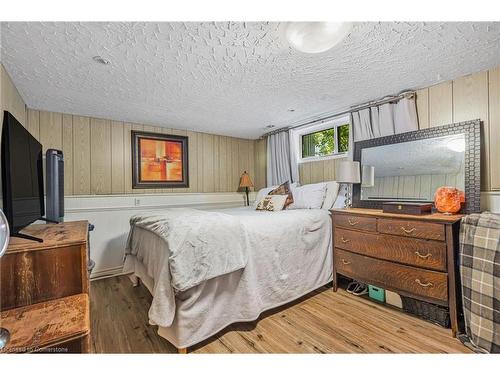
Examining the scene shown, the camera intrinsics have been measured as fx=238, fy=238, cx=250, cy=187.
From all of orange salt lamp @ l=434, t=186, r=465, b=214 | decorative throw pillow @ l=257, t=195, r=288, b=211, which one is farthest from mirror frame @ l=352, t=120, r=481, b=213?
decorative throw pillow @ l=257, t=195, r=288, b=211

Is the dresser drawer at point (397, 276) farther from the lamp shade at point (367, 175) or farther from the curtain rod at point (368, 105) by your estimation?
the curtain rod at point (368, 105)

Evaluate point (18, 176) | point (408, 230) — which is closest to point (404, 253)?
point (408, 230)

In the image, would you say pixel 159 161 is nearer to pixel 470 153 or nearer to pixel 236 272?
pixel 236 272

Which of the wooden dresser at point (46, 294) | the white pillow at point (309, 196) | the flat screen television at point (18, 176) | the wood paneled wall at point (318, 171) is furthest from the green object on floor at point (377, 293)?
the flat screen television at point (18, 176)

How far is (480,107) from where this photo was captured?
77.3 inches

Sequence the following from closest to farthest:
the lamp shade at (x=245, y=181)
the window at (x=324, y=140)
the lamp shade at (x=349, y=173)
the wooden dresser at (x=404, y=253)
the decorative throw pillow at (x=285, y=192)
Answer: the wooden dresser at (x=404, y=253), the lamp shade at (x=349, y=173), the decorative throw pillow at (x=285, y=192), the window at (x=324, y=140), the lamp shade at (x=245, y=181)

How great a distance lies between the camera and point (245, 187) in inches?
169

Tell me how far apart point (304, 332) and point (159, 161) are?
9.25 ft

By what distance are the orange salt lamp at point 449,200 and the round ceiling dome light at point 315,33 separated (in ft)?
4.80

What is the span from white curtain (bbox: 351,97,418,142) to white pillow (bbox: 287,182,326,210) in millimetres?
705

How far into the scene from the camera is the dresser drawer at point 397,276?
1.71 meters

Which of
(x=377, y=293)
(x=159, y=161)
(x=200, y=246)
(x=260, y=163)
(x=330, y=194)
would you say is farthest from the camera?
(x=260, y=163)

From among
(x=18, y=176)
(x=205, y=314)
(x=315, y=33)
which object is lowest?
(x=205, y=314)
